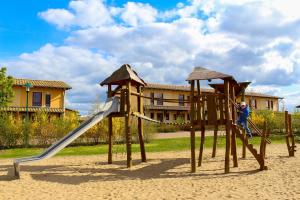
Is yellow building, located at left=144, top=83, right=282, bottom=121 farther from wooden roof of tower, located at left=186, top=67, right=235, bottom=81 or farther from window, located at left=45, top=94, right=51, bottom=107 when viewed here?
wooden roof of tower, located at left=186, top=67, right=235, bottom=81

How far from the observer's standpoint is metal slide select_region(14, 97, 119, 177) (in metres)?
10.8

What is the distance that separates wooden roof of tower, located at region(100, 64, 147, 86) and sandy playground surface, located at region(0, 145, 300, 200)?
3041 mm

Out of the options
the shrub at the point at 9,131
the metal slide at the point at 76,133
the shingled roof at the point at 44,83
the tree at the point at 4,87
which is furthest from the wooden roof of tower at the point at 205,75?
the shingled roof at the point at 44,83

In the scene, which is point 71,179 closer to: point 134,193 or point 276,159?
point 134,193

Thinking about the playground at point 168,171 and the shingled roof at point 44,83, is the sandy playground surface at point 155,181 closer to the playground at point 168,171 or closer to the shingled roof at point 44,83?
the playground at point 168,171

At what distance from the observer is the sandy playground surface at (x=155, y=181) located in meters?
8.27

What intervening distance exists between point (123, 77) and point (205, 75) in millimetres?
2941

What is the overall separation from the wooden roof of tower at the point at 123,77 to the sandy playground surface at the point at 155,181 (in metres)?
3.04

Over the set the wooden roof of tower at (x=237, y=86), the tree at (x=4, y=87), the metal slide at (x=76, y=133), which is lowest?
the metal slide at (x=76, y=133)

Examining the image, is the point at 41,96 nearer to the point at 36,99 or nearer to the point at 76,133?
the point at 36,99

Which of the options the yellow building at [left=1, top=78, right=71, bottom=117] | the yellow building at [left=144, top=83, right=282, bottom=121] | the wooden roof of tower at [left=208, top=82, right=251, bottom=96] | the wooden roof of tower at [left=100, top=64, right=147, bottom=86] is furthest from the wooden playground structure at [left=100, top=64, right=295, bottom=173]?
the yellow building at [left=144, top=83, right=282, bottom=121]

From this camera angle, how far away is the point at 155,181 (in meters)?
10.2

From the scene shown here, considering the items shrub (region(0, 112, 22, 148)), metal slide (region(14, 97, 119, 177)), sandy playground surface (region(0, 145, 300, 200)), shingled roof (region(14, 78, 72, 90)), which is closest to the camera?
sandy playground surface (region(0, 145, 300, 200))

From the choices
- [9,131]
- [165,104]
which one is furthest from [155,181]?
[165,104]
